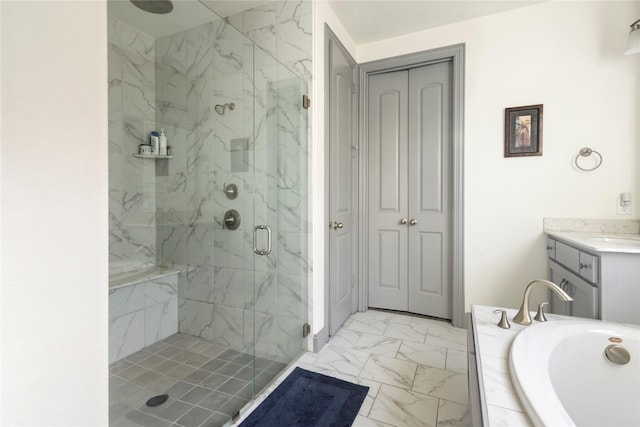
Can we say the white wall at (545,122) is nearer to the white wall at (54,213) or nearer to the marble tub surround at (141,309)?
the marble tub surround at (141,309)

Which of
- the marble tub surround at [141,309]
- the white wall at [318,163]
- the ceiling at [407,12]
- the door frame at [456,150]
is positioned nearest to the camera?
the marble tub surround at [141,309]

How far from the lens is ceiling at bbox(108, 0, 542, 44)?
6.27 ft

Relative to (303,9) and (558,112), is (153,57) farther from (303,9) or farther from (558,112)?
(558,112)

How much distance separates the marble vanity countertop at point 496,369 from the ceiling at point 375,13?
2276 mm

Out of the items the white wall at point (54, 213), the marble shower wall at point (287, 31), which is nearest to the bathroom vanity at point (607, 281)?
the marble shower wall at point (287, 31)

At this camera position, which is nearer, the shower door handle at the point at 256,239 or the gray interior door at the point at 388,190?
the shower door handle at the point at 256,239

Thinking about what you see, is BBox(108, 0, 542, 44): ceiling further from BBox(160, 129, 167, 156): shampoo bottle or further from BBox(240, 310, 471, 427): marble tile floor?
BBox(240, 310, 471, 427): marble tile floor

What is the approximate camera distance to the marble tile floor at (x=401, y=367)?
153 centimetres

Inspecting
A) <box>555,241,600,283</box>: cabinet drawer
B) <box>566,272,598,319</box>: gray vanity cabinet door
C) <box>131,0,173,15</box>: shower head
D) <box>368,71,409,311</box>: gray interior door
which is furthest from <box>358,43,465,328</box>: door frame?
<box>131,0,173,15</box>: shower head

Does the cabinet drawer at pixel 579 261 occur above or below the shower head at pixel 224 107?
below

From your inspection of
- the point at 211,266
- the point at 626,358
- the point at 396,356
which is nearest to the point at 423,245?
the point at 396,356

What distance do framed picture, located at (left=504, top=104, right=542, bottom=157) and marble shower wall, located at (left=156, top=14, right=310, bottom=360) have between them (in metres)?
1.73

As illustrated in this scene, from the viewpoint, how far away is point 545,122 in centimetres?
231

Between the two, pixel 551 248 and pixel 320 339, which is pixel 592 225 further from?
pixel 320 339
